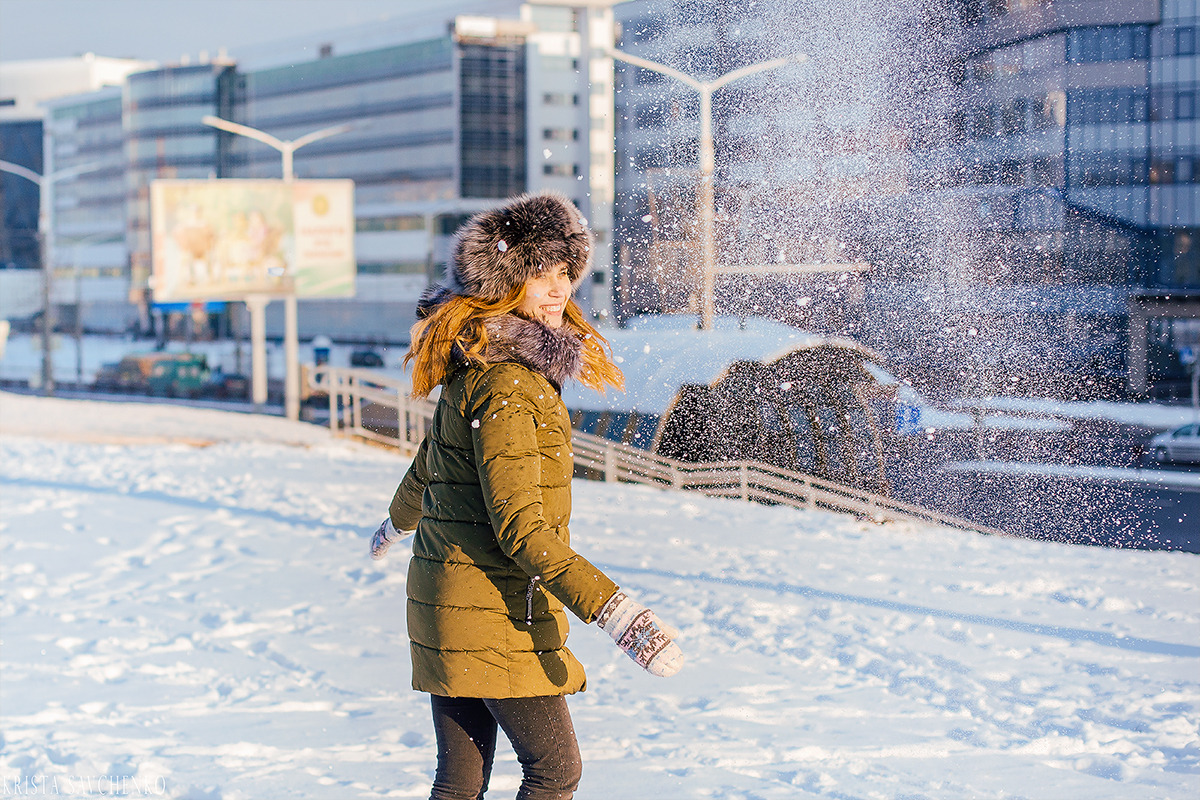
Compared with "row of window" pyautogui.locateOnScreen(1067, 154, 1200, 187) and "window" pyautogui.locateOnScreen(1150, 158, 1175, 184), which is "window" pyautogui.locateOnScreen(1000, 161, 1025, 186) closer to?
"row of window" pyautogui.locateOnScreen(1067, 154, 1200, 187)

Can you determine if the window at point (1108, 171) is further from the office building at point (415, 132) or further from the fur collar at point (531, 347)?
the office building at point (415, 132)

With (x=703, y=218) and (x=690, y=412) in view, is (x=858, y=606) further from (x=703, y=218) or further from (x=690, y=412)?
(x=690, y=412)

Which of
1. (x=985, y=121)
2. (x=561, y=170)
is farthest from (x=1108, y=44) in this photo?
(x=561, y=170)

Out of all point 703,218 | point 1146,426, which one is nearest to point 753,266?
point 703,218

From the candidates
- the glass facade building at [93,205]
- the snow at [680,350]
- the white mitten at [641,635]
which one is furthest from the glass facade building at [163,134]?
the white mitten at [641,635]

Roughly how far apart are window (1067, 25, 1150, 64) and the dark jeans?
14.5m

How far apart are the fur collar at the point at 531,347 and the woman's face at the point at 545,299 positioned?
0.15 ft

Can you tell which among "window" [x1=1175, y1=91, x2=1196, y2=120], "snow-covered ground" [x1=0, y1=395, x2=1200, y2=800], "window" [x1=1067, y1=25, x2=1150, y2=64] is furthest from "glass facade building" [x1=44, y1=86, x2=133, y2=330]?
"snow-covered ground" [x1=0, y1=395, x2=1200, y2=800]

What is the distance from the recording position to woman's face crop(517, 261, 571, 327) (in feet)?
7.30

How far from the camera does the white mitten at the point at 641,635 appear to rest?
1943 millimetres

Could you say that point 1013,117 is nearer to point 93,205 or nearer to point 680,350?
point 680,350

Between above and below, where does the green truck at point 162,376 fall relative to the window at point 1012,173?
A: below

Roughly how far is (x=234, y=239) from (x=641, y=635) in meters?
25.4

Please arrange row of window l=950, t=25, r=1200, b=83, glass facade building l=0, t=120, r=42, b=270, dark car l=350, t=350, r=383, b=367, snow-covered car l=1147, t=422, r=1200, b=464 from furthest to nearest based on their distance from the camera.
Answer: glass facade building l=0, t=120, r=42, b=270, dark car l=350, t=350, r=383, b=367, snow-covered car l=1147, t=422, r=1200, b=464, row of window l=950, t=25, r=1200, b=83
